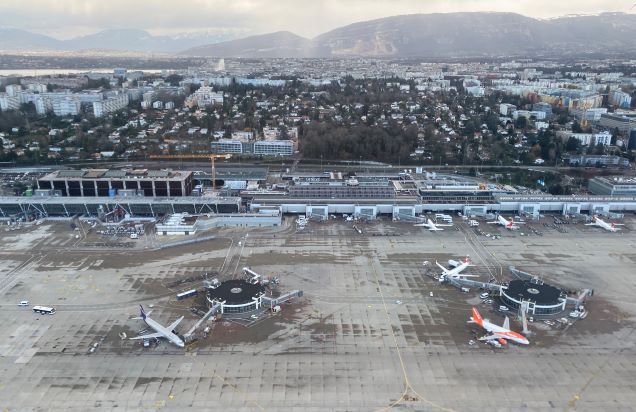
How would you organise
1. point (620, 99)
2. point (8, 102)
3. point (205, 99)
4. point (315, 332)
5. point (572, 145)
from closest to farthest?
point (315, 332) → point (572, 145) → point (8, 102) → point (620, 99) → point (205, 99)

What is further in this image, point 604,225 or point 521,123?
point 521,123

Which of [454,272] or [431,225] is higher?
[431,225]

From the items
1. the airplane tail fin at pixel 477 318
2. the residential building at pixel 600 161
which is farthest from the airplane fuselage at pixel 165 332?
the residential building at pixel 600 161

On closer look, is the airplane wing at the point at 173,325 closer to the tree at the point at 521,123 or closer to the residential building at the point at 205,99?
the tree at the point at 521,123

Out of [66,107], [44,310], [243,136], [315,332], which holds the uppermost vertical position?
[66,107]

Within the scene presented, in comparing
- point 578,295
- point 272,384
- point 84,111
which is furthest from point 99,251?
point 84,111

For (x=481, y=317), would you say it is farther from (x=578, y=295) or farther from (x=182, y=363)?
(x=182, y=363)

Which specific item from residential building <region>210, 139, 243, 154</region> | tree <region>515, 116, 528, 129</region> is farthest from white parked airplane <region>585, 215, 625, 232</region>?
residential building <region>210, 139, 243, 154</region>

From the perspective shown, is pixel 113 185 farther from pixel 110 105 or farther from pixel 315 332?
pixel 110 105

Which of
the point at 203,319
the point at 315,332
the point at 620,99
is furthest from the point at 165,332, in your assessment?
the point at 620,99

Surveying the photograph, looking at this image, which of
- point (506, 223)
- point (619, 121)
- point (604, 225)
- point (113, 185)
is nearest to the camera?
point (604, 225)
